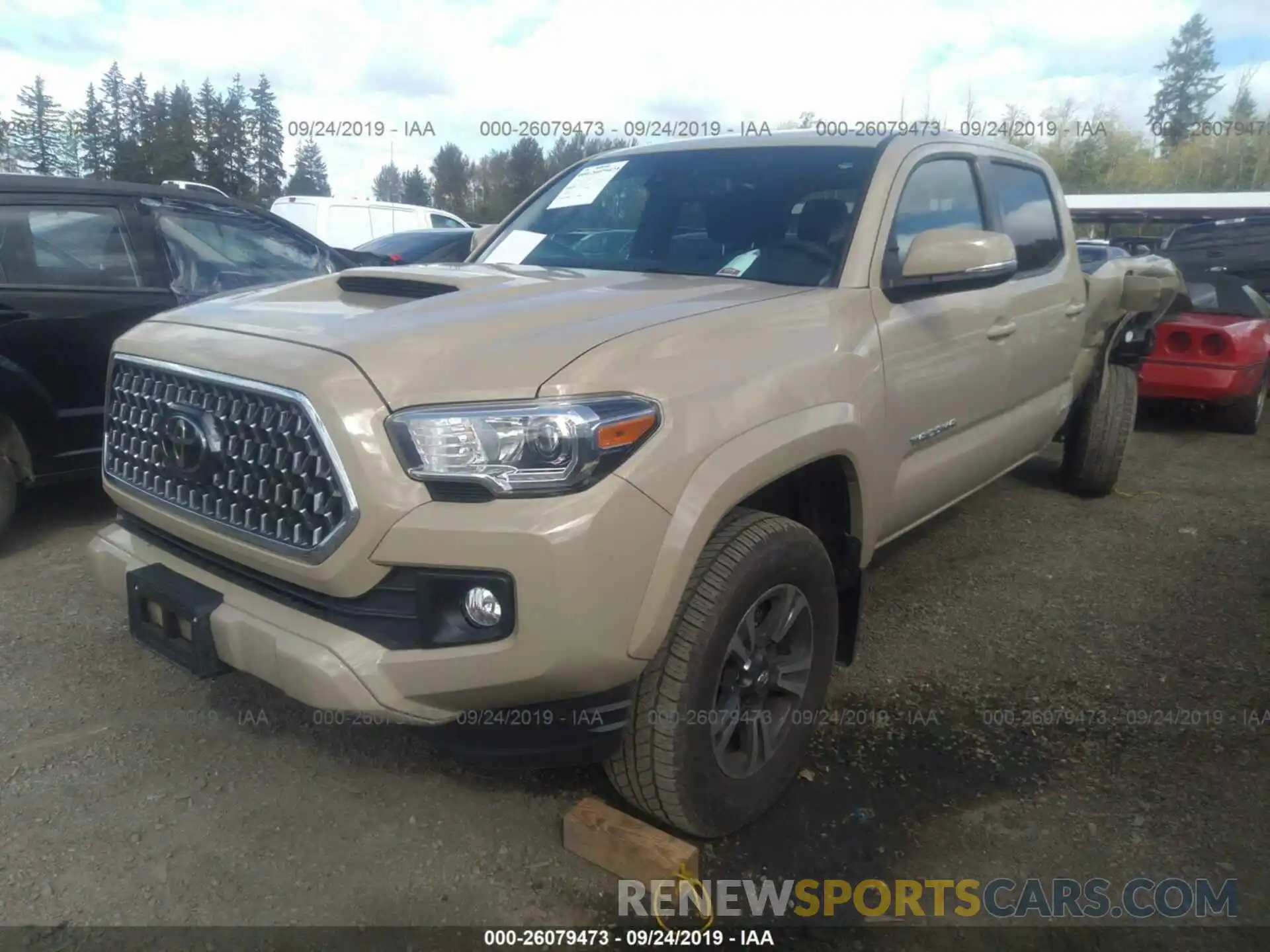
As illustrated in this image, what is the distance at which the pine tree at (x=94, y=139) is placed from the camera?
3753cm

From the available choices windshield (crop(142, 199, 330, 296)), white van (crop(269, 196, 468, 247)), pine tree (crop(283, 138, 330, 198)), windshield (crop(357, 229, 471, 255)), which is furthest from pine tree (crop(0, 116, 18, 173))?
windshield (crop(142, 199, 330, 296))

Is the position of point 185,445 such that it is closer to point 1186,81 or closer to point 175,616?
point 175,616

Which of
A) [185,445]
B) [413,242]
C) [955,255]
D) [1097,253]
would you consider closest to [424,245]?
[413,242]

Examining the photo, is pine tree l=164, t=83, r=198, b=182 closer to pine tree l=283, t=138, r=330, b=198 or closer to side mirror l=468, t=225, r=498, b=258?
pine tree l=283, t=138, r=330, b=198

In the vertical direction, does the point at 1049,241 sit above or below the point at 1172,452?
above

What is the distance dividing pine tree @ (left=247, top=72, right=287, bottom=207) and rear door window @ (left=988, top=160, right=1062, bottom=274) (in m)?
39.2

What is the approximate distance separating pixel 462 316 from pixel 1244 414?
7.15m

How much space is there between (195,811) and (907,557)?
326 cm

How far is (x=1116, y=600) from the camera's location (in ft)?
13.6

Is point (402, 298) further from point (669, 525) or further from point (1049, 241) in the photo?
point (1049, 241)

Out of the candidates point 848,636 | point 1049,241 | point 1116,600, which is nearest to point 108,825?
point 848,636

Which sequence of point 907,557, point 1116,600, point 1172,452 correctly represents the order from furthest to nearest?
1. point 1172,452
2. point 907,557
3. point 1116,600

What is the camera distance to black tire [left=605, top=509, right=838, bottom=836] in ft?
7.27

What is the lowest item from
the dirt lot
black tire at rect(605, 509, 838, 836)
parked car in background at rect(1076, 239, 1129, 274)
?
the dirt lot
